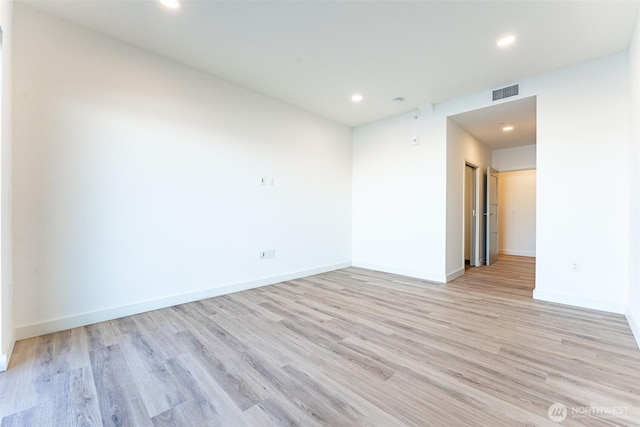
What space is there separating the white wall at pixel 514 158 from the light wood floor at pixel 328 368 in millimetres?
4224

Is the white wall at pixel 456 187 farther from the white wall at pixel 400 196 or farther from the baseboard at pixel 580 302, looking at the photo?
the baseboard at pixel 580 302

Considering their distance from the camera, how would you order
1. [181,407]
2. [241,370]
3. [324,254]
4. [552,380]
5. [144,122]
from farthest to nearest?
[324,254] → [144,122] → [241,370] → [552,380] → [181,407]

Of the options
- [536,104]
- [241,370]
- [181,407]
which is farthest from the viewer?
[536,104]

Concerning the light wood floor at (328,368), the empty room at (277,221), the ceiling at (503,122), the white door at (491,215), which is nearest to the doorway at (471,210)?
the white door at (491,215)

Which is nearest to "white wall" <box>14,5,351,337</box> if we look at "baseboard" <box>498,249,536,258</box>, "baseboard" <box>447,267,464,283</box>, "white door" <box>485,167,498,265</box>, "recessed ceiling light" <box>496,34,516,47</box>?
"baseboard" <box>447,267,464,283</box>

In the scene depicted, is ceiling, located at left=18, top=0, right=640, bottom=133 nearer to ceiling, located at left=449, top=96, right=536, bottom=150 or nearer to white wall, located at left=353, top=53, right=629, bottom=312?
white wall, located at left=353, top=53, right=629, bottom=312

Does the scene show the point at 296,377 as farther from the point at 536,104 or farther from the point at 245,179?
the point at 536,104

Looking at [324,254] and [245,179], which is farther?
[324,254]

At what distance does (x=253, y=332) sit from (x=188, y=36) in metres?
3.00

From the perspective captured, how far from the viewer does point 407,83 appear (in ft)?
12.0

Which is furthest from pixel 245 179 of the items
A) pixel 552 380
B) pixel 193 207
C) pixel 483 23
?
pixel 552 380

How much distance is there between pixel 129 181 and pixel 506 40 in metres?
4.16

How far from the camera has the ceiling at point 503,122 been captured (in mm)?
3853

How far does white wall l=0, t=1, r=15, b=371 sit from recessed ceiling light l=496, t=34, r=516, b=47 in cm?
414
